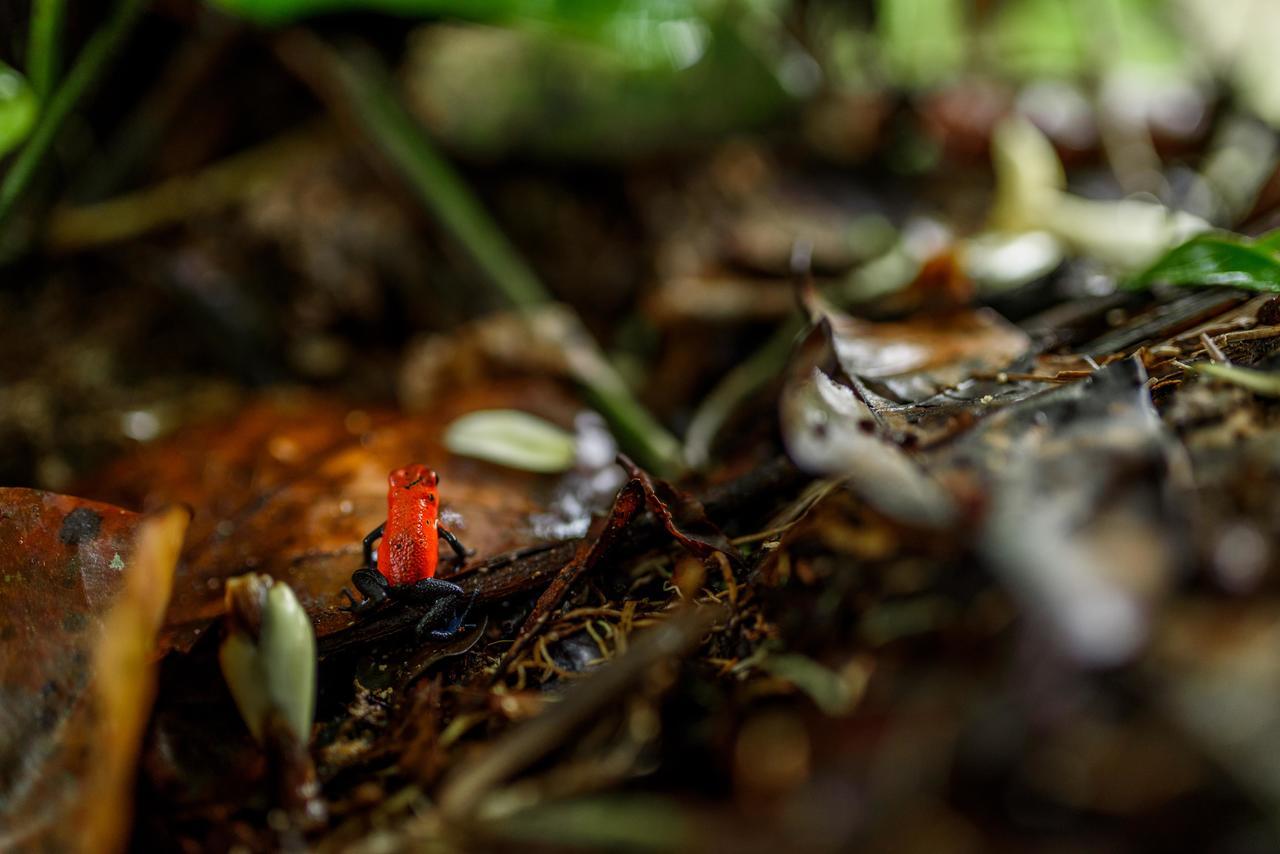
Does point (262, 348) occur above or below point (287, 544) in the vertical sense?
above

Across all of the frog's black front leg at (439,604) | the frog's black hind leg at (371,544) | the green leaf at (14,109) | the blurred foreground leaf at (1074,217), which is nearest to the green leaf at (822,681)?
the frog's black front leg at (439,604)

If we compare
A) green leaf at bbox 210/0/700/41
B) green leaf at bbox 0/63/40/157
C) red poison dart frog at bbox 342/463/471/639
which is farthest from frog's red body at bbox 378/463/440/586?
green leaf at bbox 210/0/700/41

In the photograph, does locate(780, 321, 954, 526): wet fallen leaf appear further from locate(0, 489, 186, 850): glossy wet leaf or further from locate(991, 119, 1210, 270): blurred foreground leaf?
locate(991, 119, 1210, 270): blurred foreground leaf

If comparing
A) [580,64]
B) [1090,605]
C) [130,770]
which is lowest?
[1090,605]

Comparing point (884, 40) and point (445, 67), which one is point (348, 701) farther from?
point (884, 40)

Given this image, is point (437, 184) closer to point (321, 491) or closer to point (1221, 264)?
point (321, 491)

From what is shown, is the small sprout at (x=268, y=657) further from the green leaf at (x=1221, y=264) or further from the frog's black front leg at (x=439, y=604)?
the green leaf at (x=1221, y=264)

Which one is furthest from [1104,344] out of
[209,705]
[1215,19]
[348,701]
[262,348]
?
[1215,19]
